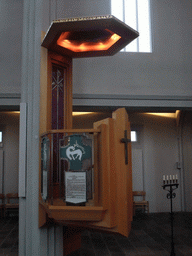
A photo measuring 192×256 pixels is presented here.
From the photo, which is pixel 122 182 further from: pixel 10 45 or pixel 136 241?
pixel 10 45

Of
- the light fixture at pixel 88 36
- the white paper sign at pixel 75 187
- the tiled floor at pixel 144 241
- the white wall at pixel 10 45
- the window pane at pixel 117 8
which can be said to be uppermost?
the window pane at pixel 117 8

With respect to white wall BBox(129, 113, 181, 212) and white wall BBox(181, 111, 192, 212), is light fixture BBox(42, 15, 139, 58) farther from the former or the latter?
white wall BBox(181, 111, 192, 212)

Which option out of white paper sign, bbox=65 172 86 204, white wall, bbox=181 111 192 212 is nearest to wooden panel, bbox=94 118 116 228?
white paper sign, bbox=65 172 86 204

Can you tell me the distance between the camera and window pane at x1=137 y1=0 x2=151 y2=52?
8.70m

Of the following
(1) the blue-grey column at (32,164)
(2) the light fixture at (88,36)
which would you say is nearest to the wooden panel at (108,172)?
(1) the blue-grey column at (32,164)

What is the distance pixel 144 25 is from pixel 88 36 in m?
5.50

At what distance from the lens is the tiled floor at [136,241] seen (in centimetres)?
579

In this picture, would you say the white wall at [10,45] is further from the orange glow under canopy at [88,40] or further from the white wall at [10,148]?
the orange glow under canopy at [88,40]

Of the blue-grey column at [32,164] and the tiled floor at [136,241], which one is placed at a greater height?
the blue-grey column at [32,164]

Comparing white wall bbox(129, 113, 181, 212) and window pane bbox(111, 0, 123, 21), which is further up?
window pane bbox(111, 0, 123, 21)

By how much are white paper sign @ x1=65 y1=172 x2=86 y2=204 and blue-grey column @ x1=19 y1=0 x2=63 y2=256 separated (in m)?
0.76

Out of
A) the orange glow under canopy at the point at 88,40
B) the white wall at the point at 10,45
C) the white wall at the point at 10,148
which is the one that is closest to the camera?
the orange glow under canopy at the point at 88,40

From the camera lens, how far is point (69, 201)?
3.12 metres

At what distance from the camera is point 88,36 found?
384 centimetres
